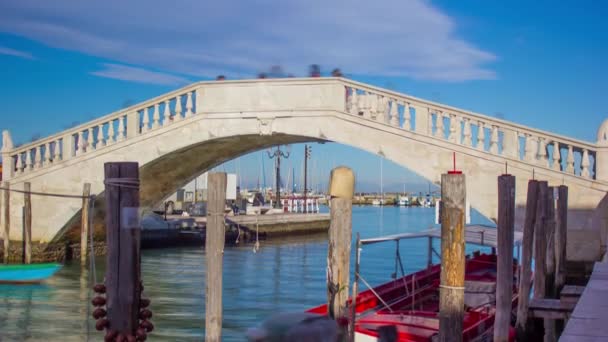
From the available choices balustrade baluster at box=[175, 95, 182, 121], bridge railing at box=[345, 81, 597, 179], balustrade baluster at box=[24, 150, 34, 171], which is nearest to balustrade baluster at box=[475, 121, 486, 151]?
bridge railing at box=[345, 81, 597, 179]

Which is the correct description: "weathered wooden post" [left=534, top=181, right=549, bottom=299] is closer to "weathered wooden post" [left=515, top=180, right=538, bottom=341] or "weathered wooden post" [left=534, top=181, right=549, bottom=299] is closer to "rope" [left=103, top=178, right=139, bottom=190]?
"weathered wooden post" [left=515, top=180, right=538, bottom=341]

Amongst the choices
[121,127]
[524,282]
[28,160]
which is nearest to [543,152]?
[524,282]

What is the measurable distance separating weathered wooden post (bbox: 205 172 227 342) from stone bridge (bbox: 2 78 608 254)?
5.25 metres

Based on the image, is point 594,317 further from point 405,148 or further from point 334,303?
point 405,148

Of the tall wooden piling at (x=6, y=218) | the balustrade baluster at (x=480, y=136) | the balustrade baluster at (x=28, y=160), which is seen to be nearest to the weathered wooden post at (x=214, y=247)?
the balustrade baluster at (x=480, y=136)

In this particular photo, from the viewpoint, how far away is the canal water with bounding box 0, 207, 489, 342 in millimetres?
8648

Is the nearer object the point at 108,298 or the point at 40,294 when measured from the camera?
the point at 108,298

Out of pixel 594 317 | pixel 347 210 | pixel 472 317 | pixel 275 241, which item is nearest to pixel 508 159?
pixel 472 317

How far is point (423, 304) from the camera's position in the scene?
337 inches

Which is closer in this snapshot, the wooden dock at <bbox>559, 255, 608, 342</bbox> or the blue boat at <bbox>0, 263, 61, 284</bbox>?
the wooden dock at <bbox>559, 255, 608, 342</bbox>

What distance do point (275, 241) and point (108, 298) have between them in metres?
18.7

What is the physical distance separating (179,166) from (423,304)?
244 inches

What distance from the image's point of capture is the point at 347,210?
227 inches

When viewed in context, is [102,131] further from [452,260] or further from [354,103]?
[452,260]
